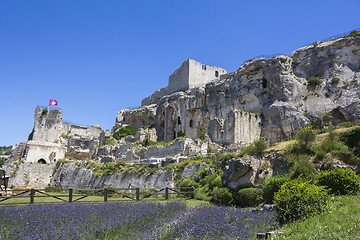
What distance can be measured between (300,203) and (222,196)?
17.1 feet

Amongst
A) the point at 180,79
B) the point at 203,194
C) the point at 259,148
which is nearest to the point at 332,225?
the point at 259,148

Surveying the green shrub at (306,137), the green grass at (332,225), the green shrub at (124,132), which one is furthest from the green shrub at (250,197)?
the green shrub at (124,132)

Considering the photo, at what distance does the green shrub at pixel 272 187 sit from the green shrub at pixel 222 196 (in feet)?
5.78

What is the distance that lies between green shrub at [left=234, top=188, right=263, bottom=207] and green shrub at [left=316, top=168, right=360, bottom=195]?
103 inches

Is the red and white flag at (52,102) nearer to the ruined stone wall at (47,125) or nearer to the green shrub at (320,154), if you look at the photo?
the ruined stone wall at (47,125)

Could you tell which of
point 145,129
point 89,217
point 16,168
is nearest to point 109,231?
point 89,217

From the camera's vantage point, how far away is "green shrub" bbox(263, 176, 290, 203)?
36.9ft

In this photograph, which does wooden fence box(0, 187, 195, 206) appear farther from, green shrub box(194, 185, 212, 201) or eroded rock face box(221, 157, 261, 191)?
eroded rock face box(221, 157, 261, 191)

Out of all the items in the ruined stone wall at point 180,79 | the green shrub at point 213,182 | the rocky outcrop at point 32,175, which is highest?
the ruined stone wall at point 180,79

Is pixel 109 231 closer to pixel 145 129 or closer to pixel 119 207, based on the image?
pixel 119 207

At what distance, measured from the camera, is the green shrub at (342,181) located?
400 inches

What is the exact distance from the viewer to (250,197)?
40.4 feet

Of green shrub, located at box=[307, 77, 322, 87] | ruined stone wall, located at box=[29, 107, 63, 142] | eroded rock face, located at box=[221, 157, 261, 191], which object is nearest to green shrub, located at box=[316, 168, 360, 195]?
eroded rock face, located at box=[221, 157, 261, 191]

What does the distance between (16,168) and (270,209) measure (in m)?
29.3
